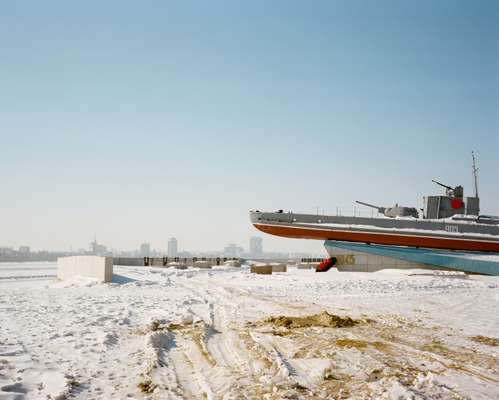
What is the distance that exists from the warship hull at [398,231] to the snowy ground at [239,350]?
16289 millimetres

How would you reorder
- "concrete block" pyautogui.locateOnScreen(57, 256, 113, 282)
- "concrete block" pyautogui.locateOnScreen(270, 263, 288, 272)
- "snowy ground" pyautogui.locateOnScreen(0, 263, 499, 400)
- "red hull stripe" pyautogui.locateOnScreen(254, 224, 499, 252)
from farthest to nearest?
"concrete block" pyautogui.locateOnScreen(270, 263, 288, 272)
"red hull stripe" pyautogui.locateOnScreen(254, 224, 499, 252)
"concrete block" pyautogui.locateOnScreen(57, 256, 113, 282)
"snowy ground" pyautogui.locateOnScreen(0, 263, 499, 400)

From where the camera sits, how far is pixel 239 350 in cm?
723

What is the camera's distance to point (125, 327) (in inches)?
364

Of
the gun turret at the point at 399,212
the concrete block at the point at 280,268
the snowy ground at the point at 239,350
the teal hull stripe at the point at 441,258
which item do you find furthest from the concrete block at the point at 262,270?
the snowy ground at the point at 239,350

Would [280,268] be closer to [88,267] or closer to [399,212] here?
[399,212]

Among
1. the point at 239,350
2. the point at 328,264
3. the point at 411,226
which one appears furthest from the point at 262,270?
the point at 239,350

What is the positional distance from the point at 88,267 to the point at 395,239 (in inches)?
841

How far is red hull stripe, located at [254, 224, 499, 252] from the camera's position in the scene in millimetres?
29547

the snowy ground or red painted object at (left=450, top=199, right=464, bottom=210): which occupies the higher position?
red painted object at (left=450, top=199, right=464, bottom=210)

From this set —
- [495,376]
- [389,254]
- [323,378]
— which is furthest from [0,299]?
[389,254]

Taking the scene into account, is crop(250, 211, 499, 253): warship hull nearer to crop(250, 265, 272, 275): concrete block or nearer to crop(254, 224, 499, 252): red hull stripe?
crop(254, 224, 499, 252): red hull stripe

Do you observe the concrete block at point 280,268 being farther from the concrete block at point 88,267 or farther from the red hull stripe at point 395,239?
the concrete block at point 88,267

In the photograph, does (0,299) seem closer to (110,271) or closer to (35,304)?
(35,304)

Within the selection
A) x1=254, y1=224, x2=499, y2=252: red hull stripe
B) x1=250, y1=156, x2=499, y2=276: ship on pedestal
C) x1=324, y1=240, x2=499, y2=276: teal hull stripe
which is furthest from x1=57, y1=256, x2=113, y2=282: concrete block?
x1=324, y1=240, x2=499, y2=276: teal hull stripe
